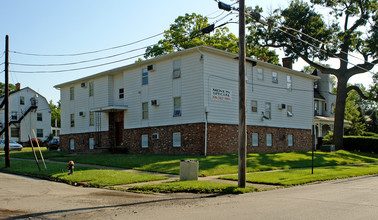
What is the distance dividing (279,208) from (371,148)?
33.1 meters

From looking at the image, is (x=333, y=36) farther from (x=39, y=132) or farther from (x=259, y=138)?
(x=39, y=132)

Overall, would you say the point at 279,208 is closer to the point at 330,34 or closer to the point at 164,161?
the point at 164,161

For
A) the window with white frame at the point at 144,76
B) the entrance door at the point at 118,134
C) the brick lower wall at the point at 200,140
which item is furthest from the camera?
the entrance door at the point at 118,134

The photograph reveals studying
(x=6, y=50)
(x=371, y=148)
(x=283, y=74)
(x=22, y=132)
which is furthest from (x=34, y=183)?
(x=22, y=132)

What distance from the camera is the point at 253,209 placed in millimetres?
9148

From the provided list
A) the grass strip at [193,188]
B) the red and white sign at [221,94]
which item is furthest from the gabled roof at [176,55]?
the grass strip at [193,188]

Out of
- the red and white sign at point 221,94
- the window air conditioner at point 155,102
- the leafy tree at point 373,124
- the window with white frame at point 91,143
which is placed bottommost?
the window with white frame at point 91,143

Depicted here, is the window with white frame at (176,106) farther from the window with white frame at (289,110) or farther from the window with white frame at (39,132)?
the window with white frame at (39,132)

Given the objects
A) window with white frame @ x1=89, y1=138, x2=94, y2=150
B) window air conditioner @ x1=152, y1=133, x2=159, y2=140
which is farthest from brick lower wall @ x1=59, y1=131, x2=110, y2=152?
window air conditioner @ x1=152, y1=133, x2=159, y2=140

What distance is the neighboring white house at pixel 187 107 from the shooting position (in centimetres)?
2717

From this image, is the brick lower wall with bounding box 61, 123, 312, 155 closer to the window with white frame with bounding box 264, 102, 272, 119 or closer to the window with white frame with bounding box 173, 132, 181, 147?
the window with white frame with bounding box 173, 132, 181, 147

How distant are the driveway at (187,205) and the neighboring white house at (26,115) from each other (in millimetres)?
48459

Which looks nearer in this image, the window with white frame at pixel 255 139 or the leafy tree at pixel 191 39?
the window with white frame at pixel 255 139

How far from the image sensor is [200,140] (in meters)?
26.4
